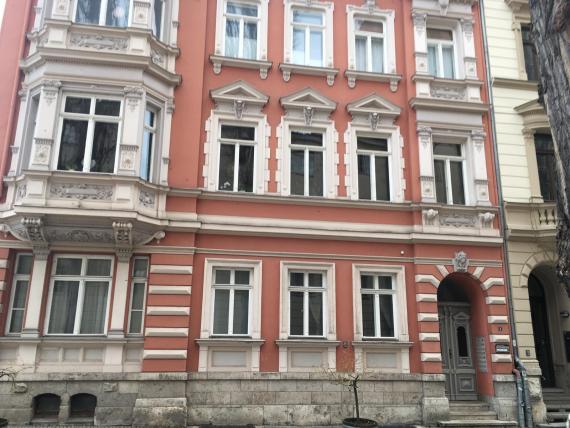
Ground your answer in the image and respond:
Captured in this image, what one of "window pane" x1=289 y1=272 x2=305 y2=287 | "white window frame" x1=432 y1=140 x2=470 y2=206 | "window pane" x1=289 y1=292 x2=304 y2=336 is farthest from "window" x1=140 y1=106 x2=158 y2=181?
"white window frame" x1=432 y1=140 x2=470 y2=206

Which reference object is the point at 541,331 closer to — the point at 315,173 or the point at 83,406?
the point at 315,173

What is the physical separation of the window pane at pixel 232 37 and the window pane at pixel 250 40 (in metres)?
0.22

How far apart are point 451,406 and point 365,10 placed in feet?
35.5

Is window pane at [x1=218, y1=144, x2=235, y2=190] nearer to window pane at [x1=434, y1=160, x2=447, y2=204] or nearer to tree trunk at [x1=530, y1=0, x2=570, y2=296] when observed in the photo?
window pane at [x1=434, y1=160, x2=447, y2=204]

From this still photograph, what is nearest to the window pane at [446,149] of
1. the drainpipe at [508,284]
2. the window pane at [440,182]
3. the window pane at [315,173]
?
the window pane at [440,182]

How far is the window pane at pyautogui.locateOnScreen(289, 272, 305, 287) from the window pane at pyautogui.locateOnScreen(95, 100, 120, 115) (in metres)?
5.64

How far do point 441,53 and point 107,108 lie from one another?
30.9 ft

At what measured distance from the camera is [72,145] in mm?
10797

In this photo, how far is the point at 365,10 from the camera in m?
13.5

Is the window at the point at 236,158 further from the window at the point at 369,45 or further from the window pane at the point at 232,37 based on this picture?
the window at the point at 369,45

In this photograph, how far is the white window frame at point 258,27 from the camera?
12.6 metres

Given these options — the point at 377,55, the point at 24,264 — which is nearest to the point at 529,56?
the point at 377,55

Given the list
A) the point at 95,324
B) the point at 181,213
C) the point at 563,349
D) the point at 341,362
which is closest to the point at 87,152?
the point at 181,213

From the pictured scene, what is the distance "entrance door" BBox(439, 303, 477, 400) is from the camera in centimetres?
1218
